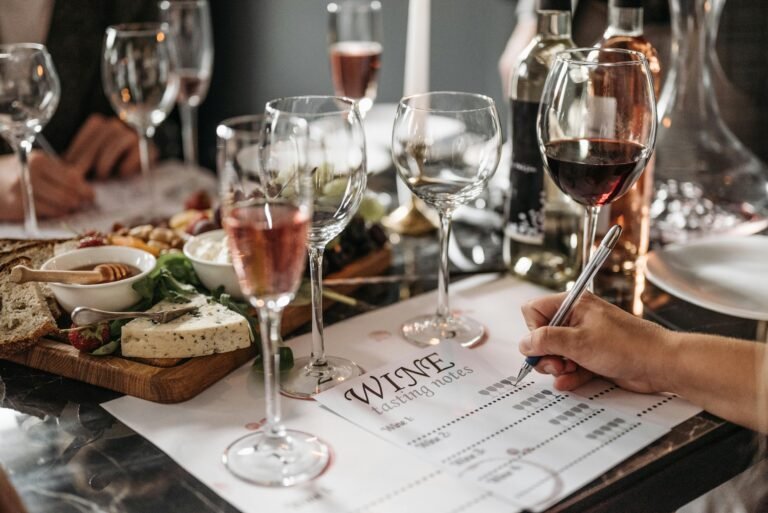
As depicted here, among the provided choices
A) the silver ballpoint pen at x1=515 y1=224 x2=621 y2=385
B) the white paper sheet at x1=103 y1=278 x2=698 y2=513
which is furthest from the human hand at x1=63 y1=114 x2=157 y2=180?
the silver ballpoint pen at x1=515 y1=224 x2=621 y2=385

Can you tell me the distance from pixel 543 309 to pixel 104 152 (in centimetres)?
141

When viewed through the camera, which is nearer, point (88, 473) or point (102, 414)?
point (88, 473)

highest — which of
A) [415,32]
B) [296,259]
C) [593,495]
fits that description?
[415,32]

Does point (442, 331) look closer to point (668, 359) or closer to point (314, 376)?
point (314, 376)

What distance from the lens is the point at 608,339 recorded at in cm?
92

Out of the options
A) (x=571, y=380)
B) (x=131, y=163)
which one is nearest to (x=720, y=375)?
(x=571, y=380)

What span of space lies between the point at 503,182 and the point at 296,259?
3.29 feet

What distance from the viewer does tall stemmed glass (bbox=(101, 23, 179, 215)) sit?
1.57 metres

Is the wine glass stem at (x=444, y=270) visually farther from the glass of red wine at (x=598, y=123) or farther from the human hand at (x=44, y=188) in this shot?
the human hand at (x=44, y=188)

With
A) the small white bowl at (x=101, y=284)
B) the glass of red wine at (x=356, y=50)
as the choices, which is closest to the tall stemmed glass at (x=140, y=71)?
the glass of red wine at (x=356, y=50)

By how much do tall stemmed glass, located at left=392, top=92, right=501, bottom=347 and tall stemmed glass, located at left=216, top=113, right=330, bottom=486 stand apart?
0.23 meters

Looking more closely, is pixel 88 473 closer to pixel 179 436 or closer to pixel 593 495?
pixel 179 436

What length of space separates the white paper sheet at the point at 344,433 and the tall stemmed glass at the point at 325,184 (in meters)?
0.04

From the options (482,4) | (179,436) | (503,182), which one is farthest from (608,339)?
(482,4)
